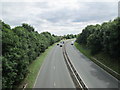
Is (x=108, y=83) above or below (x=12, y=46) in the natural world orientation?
below

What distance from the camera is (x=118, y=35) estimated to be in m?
23.6

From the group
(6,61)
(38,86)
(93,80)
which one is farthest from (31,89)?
(93,80)

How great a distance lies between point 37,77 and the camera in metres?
23.9

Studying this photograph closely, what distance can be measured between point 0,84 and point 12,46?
7476mm

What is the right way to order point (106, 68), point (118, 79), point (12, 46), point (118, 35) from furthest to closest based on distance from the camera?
point (106, 68) < point (118, 35) < point (118, 79) < point (12, 46)

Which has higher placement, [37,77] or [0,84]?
[0,84]

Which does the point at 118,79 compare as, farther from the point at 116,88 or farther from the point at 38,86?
the point at 38,86

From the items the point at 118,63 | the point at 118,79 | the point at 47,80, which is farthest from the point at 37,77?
the point at 118,63

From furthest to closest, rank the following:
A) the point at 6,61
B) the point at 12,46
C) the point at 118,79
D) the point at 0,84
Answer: the point at 118,79, the point at 12,46, the point at 6,61, the point at 0,84

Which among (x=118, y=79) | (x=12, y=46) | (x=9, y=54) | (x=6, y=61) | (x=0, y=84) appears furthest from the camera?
(x=118, y=79)

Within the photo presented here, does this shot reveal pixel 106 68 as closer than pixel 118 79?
No

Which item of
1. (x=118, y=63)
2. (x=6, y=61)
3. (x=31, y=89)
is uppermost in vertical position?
(x=6, y=61)

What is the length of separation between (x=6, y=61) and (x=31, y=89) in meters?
6.16

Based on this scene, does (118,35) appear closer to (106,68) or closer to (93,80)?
(106,68)
